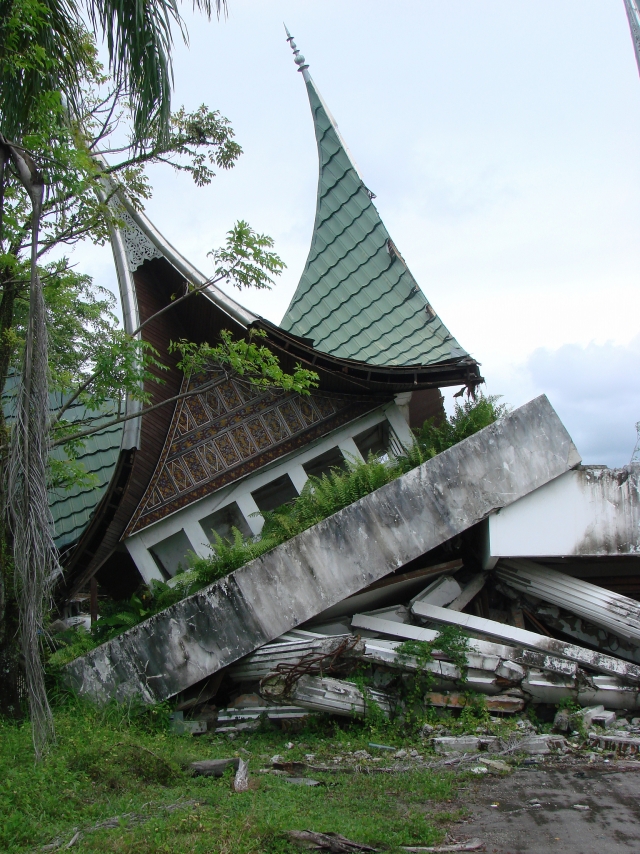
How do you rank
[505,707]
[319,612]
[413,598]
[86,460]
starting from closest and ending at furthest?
[505,707]
[319,612]
[413,598]
[86,460]

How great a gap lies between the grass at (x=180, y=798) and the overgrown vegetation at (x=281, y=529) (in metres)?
1.47

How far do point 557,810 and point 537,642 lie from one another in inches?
113

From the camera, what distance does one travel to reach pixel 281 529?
28.5ft

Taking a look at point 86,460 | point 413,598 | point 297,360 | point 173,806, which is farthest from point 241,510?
point 173,806

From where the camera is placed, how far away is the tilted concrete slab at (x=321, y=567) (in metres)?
8.05

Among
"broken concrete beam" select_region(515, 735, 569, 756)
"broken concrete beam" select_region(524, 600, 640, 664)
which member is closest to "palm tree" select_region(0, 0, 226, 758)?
"broken concrete beam" select_region(515, 735, 569, 756)

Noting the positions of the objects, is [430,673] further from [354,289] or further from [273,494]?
[354,289]

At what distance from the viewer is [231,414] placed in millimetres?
10711

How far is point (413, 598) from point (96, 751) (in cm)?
392

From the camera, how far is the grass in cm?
468

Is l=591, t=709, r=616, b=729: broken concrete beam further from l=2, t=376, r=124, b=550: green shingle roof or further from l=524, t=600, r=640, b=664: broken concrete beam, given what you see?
l=2, t=376, r=124, b=550: green shingle roof

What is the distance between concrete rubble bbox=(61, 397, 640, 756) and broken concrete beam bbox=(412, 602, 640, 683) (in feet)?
0.06

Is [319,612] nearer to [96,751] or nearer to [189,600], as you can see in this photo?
[189,600]

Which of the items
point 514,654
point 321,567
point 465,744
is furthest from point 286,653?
point 514,654
